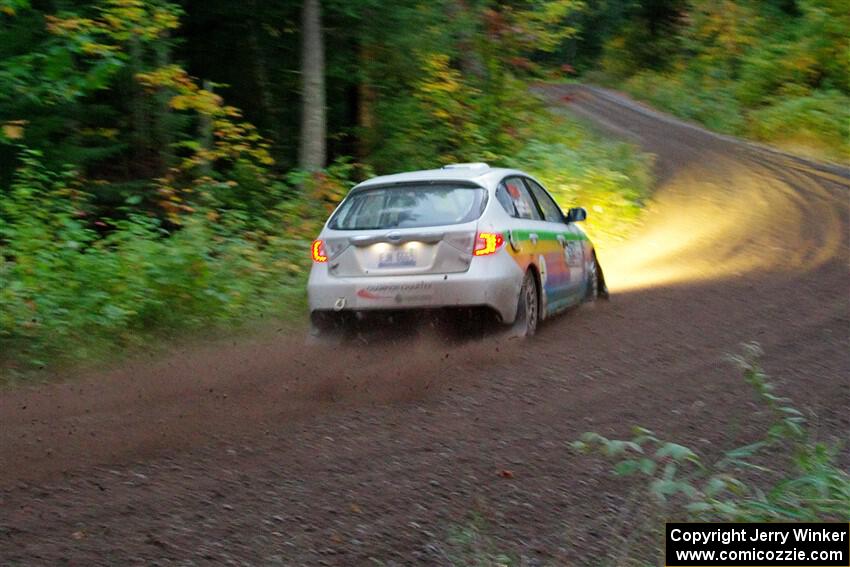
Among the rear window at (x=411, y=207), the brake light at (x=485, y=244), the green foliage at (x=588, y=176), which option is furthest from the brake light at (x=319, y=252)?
the green foliage at (x=588, y=176)

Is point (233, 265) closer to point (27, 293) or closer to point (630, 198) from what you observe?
point (27, 293)

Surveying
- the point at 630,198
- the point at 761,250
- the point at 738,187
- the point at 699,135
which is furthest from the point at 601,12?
the point at 761,250

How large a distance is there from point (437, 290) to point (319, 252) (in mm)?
1226

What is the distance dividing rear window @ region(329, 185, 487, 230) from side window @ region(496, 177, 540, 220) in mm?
395

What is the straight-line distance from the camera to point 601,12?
53656 mm

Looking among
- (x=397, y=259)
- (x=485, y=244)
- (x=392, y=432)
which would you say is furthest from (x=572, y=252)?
(x=392, y=432)

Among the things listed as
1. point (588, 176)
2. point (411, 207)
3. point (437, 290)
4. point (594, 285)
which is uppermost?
point (411, 207)

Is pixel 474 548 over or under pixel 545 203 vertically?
Result: over

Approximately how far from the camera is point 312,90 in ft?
54.4

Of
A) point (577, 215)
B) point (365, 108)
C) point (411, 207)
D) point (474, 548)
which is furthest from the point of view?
point (365, 108)

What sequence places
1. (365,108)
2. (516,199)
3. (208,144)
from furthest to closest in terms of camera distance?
(365,108) → (208,144) → (516,199)

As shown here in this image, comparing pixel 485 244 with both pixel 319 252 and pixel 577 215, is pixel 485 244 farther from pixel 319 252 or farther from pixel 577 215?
pixel 577 215

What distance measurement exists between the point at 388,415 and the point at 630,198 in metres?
14.9

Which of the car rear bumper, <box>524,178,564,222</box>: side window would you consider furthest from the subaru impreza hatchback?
<box>524,178,564,222</box>: side window
